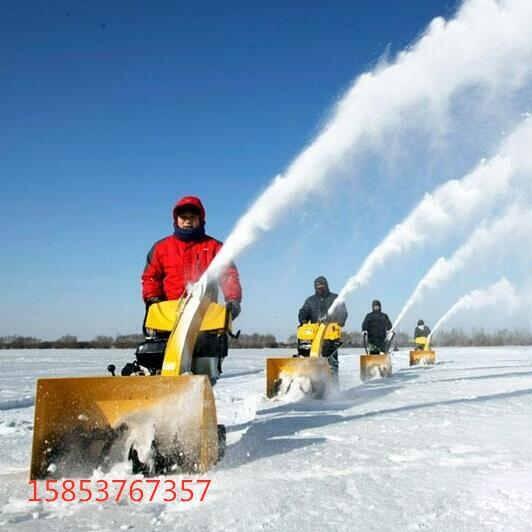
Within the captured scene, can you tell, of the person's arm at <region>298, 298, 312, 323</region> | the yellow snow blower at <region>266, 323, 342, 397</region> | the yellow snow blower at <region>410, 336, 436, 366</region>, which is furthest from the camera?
the yellow snow blower at <region>410, 336, 436, 366</region>

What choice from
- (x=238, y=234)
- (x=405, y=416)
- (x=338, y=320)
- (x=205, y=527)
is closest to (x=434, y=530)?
(x=205, y=527)

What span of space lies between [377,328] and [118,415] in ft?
37.1

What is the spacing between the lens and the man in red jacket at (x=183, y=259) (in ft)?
Answer: 14.7

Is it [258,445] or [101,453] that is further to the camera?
[258,445]

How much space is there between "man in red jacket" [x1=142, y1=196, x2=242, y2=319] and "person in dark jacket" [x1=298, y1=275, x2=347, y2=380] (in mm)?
4620

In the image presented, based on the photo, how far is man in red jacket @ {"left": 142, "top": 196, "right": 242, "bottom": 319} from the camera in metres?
4.49

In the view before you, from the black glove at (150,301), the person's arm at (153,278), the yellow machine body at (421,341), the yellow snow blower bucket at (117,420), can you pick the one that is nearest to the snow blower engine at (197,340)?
the black glove at (150,301)

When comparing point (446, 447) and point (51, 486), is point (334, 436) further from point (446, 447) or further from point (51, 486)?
point (51, 486)

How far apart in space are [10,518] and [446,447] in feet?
8.98

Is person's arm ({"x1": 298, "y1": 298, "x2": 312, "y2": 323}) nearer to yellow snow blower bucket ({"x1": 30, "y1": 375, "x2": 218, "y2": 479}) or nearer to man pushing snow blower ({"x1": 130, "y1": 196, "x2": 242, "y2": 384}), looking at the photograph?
man pushing snow blower ({"x1": 130, "y1": 196, "x2": 242, "y2": 384})

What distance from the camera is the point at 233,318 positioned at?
420 cm

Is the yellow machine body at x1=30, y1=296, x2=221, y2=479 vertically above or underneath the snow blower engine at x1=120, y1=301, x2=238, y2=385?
underneath

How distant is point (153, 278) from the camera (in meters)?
4.57

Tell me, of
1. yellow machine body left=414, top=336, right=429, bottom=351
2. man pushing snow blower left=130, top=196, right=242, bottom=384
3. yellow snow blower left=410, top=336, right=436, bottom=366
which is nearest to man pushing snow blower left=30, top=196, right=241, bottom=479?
man pushing snow blower left=130, top=196, right=242, bottom=384
